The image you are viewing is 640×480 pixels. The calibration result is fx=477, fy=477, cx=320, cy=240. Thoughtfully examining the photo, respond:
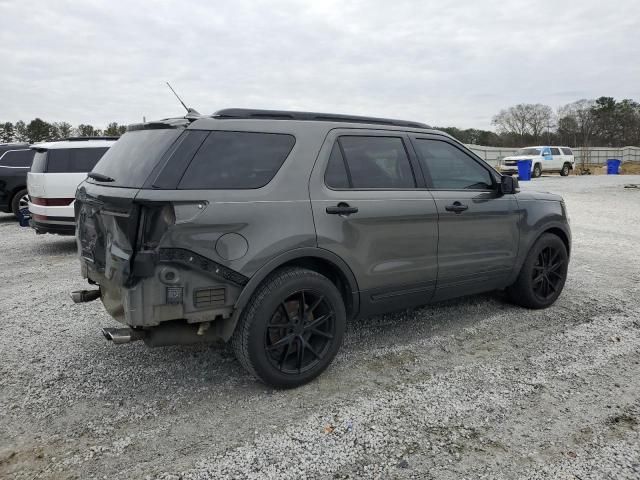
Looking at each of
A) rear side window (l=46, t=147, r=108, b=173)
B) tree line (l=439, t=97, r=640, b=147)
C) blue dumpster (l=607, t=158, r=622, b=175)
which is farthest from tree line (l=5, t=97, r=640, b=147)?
rear side window (l=46, t=147, r=108, b=173)

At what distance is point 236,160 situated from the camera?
3.12 meters

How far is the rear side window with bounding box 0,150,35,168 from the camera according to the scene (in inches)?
457

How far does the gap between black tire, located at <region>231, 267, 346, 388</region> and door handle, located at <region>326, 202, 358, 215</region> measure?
453 millimetres

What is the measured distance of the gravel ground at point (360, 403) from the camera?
2527 mm

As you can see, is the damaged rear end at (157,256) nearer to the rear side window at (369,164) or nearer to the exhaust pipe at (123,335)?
the exhaust pipe at (123,335)

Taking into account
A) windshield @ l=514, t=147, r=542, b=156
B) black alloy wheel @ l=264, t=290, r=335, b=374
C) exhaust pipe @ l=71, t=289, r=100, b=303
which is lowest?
black alloy wheel @ l=264, t=290, r=335, b=374

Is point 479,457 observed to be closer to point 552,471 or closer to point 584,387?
point 552,471

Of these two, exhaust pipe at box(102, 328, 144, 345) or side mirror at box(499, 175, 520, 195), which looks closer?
exhaust pipe at box(102, 328, 144, 345)

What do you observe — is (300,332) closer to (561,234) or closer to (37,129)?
(561,234)

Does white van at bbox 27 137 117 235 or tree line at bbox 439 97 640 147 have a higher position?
tree line at bbox 439 97 640 147

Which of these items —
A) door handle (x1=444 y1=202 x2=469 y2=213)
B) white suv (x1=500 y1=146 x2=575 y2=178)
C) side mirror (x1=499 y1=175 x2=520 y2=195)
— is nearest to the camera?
door handle (x1=444 y1=202 x2=469 y2=213)

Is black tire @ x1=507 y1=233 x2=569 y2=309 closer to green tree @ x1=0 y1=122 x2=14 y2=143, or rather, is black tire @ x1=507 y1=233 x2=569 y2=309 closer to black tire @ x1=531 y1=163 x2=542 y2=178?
black tire @ x1=531 y1=163 x2=542 y2=178

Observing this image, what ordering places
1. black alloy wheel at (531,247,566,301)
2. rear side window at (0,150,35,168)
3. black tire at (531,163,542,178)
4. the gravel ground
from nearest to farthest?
the gravel ground < black alloy wheel at (531,247,566,301) < rear side window at (0,150,35,168) < black tire at (531,163,542,178)

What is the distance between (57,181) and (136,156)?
19.0 ft
